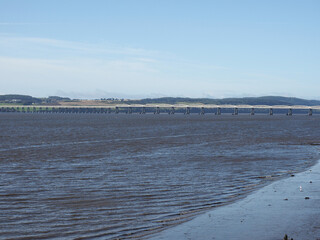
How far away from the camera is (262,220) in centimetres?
1622

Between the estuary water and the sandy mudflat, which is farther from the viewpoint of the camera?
the estuary water

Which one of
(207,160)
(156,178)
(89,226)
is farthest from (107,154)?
(89,226)

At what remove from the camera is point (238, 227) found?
1527 cm

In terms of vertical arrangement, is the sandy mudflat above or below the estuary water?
above

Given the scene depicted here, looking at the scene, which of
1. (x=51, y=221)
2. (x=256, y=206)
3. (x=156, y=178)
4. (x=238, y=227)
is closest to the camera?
(x=238, y=227)

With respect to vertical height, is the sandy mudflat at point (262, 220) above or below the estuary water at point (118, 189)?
above

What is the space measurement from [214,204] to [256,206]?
65.9 inches

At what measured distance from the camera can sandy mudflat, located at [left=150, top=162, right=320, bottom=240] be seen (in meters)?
14.3

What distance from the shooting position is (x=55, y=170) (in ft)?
102

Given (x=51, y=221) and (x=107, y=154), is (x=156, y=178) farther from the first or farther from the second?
(x=107, y=154)

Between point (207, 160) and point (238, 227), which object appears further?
point (207, 160)

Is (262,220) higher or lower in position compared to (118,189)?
higher

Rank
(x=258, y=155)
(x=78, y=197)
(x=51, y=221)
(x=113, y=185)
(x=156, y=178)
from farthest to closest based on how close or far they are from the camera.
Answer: (x=258, y=155) < (x=156, y=178) < (x=113, y=185) < (x=78, y=197) < (x=51, y=221)

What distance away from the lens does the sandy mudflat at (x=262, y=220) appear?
14.3 meters
